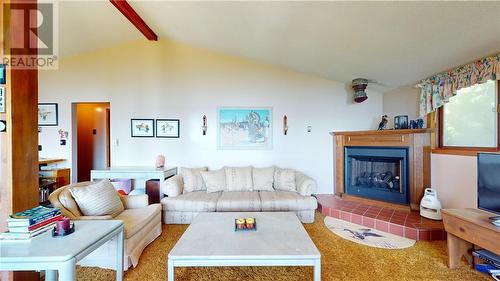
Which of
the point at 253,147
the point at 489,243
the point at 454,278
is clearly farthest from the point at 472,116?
the point at 253,147

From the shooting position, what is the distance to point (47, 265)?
1131 millimetres

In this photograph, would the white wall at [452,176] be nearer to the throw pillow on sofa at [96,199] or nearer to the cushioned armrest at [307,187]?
the cushioned armrest at [307,187]

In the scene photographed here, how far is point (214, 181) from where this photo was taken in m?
3.38

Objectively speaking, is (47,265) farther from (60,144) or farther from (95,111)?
(95,111)

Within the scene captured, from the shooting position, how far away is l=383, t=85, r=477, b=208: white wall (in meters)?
2.41

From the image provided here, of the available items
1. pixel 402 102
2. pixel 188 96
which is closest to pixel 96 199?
pixel 188 96

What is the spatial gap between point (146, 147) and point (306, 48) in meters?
3.17

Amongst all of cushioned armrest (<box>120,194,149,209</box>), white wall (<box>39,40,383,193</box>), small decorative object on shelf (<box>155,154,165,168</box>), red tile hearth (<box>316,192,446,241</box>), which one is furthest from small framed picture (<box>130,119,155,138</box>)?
red tile hearth (<box>316,192,446,241</box>)

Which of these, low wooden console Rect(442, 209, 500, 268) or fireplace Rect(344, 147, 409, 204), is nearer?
low wooden console Rect(442, 209, 500, 268)

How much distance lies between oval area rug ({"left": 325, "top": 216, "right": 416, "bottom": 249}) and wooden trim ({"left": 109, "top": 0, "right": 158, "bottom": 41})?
3948mm

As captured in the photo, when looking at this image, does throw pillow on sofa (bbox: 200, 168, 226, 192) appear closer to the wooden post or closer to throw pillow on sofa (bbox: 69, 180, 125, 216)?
throw pillow on sofa (bbox: 69, 180, 125, 216)

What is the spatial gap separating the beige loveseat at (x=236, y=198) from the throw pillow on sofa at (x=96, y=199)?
2.54 ft

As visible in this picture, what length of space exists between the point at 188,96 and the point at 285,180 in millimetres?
2286

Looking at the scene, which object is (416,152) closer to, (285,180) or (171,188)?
(285,180)
